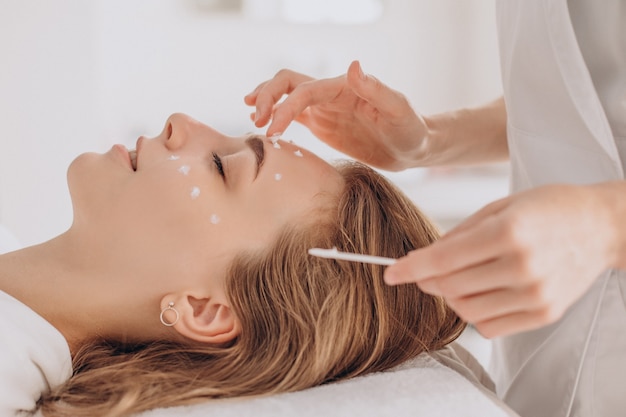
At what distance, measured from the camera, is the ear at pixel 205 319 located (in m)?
1.14

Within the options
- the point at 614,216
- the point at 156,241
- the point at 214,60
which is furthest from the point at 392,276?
the point at 214,60

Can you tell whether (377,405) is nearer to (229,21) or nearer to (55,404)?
(55,404)

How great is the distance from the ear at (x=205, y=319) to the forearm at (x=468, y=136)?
1.82 feet

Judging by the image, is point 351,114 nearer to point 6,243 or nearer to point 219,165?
point 219,165

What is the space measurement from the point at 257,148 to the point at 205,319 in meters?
0.31

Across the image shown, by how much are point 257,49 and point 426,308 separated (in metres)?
2.27

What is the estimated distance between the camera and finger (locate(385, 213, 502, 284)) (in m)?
0.73

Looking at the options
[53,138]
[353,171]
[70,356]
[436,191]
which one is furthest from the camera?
[436,191]

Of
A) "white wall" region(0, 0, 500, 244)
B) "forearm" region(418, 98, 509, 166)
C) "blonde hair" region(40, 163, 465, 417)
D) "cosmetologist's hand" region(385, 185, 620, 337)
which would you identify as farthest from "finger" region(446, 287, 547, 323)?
"white wall" region(0, 0, 500, 244)

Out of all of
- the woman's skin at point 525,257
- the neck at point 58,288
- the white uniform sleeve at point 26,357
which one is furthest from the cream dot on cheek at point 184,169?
the woman's skin at point 525,257

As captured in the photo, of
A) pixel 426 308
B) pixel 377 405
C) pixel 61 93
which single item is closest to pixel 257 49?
pixel 61 93

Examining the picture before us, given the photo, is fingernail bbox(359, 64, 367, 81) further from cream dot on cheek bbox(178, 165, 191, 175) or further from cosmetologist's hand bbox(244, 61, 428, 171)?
cream dot on cheek bbox(178, 165, 191, 175)

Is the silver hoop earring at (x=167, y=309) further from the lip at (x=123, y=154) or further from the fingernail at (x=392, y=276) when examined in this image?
the fingernail at (x=392, y=276)

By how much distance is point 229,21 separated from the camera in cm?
325
